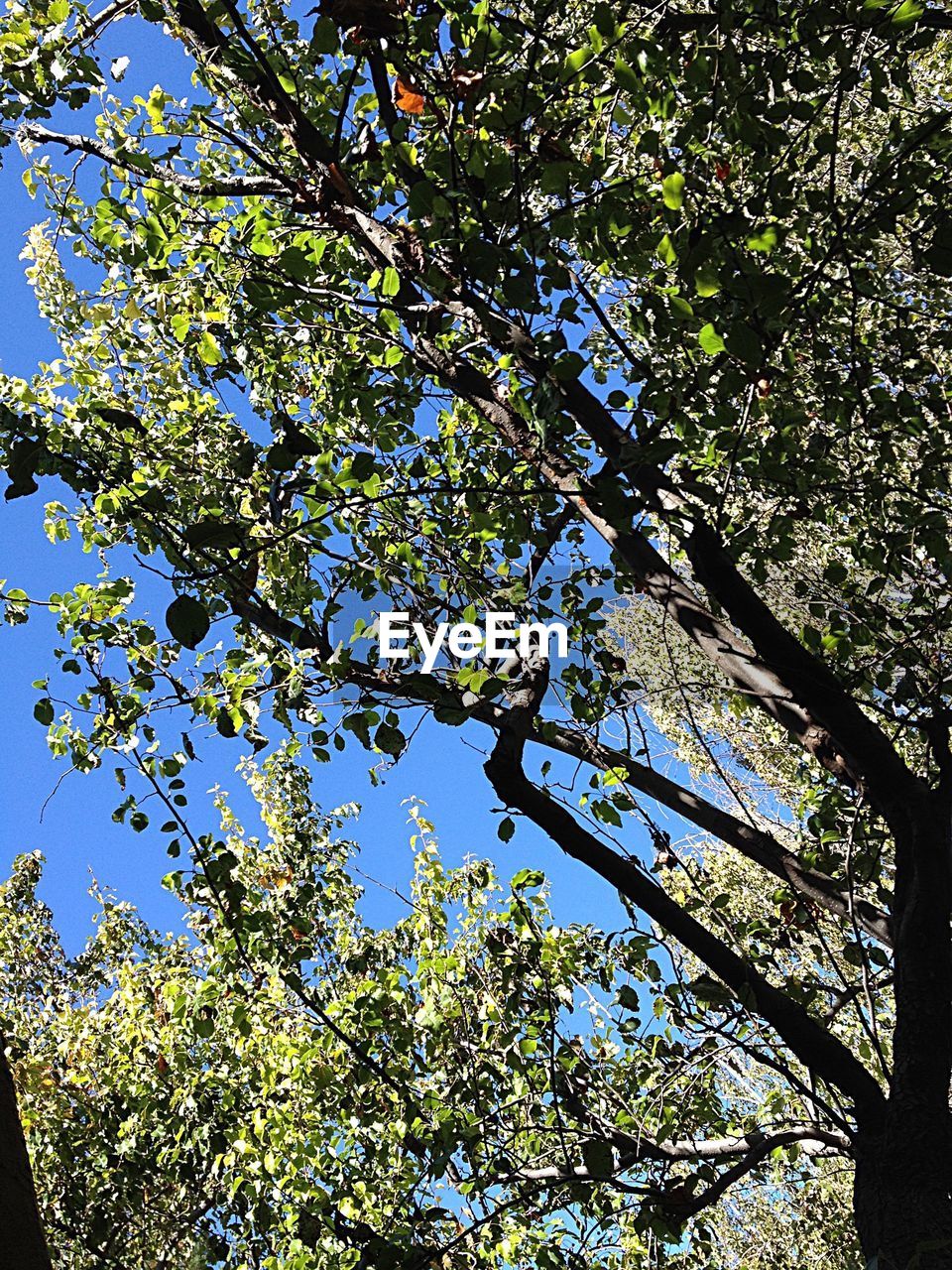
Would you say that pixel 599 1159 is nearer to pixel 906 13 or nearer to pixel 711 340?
pixel 711 340

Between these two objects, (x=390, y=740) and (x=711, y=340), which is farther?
(x=390, y=740)

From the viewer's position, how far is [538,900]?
5.50 meters

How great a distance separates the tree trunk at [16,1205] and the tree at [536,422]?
49.3 inches

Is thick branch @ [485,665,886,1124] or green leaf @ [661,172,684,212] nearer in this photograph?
green leaf @ [661,172,684,212]

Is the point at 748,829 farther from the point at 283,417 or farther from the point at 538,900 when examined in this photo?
the point at 283,417

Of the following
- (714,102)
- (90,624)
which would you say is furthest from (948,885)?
(90,624)

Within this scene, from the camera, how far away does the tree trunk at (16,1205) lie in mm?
1267

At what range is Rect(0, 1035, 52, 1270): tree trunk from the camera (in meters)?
1.27

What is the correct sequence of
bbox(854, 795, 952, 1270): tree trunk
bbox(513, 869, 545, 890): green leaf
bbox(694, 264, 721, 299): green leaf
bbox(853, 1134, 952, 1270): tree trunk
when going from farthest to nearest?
bbox(513, 869, 545, 890): green leaf, bbox(854, 795, 952, 1270): tree trunk, bbox(853, 1134, 952, 1270): tree trunk, bbox(694, 264, 721, 299): green leaf

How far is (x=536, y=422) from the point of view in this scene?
309cm

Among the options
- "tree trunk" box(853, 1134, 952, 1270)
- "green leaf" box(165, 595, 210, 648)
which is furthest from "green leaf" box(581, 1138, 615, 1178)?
"green leaf" box(165, 595, 210, 648)

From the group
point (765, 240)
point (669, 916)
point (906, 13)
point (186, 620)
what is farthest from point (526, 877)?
point (906, 13)

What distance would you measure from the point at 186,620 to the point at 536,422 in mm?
1332

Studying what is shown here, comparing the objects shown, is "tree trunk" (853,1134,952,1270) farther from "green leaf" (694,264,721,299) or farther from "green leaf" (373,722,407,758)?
"green leaf" (694,264,721,299)
